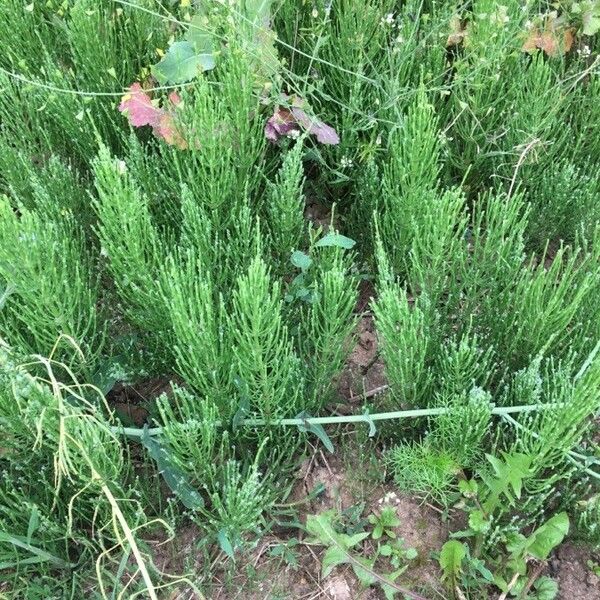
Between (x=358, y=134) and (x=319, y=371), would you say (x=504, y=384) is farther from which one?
(x=358, y=134)

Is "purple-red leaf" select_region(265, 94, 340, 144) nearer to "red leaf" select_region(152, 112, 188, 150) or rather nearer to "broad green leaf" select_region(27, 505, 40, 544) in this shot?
"red leaf" select_region(152, 112, 188, 150)

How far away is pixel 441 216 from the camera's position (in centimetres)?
165

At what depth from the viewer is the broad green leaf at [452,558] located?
5.30ft

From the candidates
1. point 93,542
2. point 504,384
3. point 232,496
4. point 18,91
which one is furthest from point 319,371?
point 18,91

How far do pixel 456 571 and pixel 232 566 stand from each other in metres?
0.55

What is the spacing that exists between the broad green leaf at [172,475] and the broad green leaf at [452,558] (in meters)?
0.61

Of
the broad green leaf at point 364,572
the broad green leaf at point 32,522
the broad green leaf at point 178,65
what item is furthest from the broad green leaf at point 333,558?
the broad green leaf at point 178,65

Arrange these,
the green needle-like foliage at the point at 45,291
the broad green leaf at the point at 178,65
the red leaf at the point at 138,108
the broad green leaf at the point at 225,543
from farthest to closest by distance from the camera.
Answer: the broad green leaf at the point at 178,65 < the red leaf at the point at 138,108 < the broad green leaf at the point at 225,543 < the green needle-like foliage at the point at 45,291

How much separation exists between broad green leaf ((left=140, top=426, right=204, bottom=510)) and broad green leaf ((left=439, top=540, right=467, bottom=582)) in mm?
611

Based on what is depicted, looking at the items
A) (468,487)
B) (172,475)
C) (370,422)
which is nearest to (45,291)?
(172,475)

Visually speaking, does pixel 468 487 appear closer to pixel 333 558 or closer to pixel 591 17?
pixel 333 558

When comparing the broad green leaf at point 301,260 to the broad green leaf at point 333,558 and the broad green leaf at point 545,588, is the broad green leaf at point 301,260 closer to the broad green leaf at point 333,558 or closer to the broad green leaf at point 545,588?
the broad green leaf at point 333,558

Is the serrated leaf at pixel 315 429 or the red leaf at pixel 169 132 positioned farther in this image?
the red leaf at pixel 169 132

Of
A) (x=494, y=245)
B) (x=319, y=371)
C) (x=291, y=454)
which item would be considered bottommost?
(x=291, y=454)
